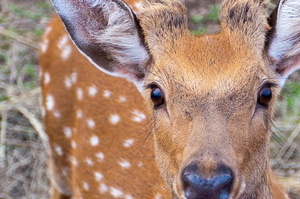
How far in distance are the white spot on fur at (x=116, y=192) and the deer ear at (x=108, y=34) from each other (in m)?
0.90

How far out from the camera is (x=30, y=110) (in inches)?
221

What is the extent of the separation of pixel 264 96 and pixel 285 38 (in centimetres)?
33

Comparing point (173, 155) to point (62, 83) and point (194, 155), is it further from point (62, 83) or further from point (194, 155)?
point (62, 83)

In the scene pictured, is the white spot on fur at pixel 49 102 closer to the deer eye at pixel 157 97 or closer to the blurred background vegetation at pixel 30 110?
the blurred background vegetation at pixel 30 110

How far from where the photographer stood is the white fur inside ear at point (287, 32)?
9.55 ft

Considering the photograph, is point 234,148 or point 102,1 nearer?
point 234,148

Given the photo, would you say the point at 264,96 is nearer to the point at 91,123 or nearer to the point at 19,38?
the point at 91,123

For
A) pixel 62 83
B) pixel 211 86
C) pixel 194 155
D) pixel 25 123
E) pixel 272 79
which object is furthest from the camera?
pixel 25 123

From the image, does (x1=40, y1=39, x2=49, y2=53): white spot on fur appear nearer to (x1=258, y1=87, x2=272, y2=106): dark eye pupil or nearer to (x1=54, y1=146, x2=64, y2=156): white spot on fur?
(x1=54, y1=146, x2=64, y2=156): white spot on fur

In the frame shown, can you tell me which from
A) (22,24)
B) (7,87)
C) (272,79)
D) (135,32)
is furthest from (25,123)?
(272,79)

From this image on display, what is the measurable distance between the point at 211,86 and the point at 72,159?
1.92 meters

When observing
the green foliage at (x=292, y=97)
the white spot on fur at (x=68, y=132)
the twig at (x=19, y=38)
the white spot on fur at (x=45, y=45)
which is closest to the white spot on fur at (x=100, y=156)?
the white spot on fur at (x=68, y=132)

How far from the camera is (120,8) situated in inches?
119

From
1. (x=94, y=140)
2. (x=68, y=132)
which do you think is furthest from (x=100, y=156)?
(x=68, y=132)
